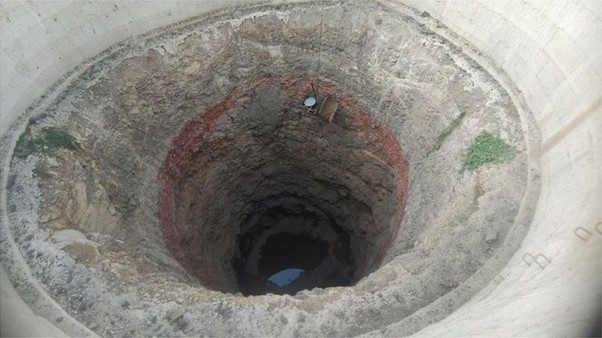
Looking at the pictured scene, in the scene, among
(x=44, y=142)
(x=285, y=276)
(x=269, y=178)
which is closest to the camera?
(x=44, y=142)

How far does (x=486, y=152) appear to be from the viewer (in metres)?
7.94

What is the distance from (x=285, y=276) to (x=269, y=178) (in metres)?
3.06

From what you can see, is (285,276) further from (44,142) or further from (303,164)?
(44,142)

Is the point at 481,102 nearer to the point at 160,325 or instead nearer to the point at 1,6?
the point at 160,325

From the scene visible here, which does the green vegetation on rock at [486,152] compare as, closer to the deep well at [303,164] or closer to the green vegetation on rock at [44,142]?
the deep well at [303,164]

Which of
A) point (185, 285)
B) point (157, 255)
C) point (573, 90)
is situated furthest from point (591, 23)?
point (157, 255)

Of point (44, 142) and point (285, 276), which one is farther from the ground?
point (44, 142)

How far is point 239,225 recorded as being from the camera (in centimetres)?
1274

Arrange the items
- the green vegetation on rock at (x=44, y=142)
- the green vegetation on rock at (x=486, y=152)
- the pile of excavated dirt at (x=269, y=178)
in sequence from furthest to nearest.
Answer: the green vegetation on rock at (x=44, y=142), the green vegetation on rock at (x=486, y=152), the pile of excavated dirt at (x=269, y=178)

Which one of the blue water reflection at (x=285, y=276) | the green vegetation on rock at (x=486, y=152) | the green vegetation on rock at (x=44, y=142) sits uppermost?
the green vegetation on rock at (x=44, y=142)

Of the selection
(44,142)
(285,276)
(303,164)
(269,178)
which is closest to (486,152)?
(303,164)

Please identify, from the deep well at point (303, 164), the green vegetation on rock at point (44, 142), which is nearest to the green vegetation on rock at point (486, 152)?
the deep well at point (303, 164)

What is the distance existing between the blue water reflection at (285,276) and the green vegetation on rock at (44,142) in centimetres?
689

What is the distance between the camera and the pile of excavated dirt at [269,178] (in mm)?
6660
